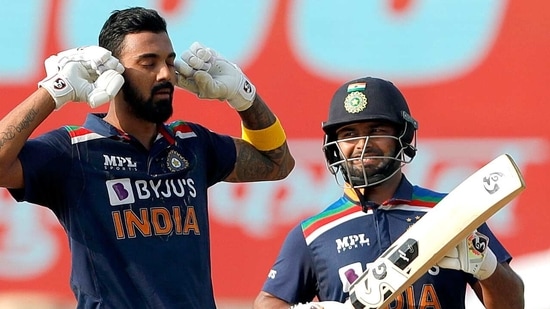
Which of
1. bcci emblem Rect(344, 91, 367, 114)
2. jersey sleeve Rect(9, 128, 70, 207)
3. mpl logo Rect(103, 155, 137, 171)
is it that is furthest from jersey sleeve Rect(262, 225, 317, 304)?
jersey sleeve Rect(9, 128, 70, 207)

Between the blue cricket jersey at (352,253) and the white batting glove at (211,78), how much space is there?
425mm

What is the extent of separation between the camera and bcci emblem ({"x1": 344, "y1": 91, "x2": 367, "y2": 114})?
2764mm

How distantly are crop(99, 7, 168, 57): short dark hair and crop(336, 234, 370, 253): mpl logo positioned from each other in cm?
70

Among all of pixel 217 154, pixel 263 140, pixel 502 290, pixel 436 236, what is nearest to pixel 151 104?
pixel 217 154

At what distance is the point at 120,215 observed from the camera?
2748 millimetres

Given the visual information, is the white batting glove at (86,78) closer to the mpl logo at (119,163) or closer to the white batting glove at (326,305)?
the mpl logo at (119,163)

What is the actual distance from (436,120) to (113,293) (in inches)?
75.3

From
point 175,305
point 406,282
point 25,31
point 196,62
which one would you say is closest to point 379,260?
point 406,282

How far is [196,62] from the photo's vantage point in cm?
296

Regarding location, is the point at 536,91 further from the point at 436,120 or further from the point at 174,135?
the point at 174,135

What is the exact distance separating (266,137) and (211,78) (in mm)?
238

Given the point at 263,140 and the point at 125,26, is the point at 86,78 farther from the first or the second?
the point at 263,140

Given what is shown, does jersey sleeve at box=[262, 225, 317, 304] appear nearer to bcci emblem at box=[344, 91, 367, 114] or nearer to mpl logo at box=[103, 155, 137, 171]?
bcci emblem at box=[344, 91, 367, 114]

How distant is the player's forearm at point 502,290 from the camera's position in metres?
2.59
